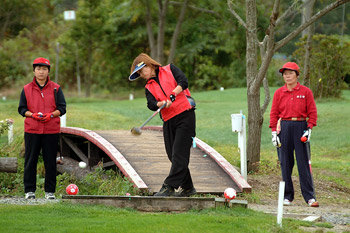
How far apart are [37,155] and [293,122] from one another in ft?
12.1

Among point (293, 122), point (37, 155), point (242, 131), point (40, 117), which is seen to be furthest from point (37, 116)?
point (293, 122)

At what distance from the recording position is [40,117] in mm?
7980

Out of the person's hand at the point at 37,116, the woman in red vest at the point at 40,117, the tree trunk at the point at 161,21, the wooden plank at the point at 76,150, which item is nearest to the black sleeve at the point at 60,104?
the woman in red vest at the point at 40,117

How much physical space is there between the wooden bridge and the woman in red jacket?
0.98 m

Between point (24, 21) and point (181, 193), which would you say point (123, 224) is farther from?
point (24, 21)

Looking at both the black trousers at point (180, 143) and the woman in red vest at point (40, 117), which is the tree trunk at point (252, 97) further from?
the woman in red vest at point (40, 117)

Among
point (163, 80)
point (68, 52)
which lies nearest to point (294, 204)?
point (163, 80)

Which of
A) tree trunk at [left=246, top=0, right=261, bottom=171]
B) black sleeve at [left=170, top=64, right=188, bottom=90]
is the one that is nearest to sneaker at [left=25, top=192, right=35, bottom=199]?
black sleeve at [left=170, top=64, right=188, bottom=90]

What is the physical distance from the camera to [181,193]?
763cm

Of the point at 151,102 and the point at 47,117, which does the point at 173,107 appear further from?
the point at 47,117

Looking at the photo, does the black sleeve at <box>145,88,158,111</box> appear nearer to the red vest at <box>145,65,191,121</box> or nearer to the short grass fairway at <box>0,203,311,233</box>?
the red vest at <box>145,65,191,121</box>

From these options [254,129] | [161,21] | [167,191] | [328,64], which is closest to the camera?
[167,191]

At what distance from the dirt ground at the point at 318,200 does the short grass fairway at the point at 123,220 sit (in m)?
0.60

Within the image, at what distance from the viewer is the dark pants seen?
7738 millimetres
